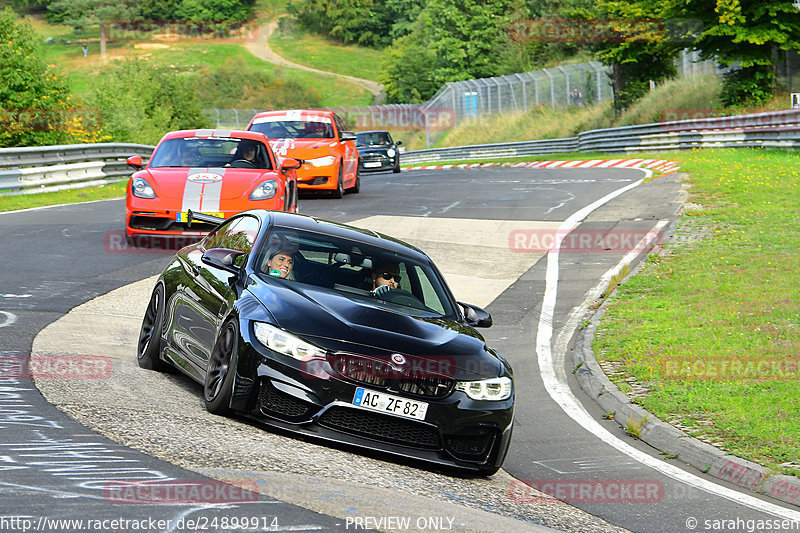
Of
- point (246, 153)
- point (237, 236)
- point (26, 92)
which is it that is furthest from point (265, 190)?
point (26, 92)

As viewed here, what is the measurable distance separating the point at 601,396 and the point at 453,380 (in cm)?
329

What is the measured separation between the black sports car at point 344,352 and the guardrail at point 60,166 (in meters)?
16.3

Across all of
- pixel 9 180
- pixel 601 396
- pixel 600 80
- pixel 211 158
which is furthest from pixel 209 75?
pixel 601 396

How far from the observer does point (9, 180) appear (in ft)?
74.0

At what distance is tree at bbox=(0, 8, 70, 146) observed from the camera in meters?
30.9

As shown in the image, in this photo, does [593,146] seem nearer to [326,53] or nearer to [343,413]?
[343,413]

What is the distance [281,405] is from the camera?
6.39m

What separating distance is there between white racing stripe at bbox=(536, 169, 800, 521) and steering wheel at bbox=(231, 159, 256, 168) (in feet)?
15.1

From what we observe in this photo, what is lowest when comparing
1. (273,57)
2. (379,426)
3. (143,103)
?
(379,426)

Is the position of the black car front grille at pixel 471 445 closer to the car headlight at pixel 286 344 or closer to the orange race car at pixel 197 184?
the car headlight at pixel 286 344

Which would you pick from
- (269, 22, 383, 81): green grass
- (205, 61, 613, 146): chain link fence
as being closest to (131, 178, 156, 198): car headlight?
(205, 61, 613, 146): chain link fence

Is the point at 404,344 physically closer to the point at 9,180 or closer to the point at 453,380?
the point at 453,380

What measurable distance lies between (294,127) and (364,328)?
17.1 metres

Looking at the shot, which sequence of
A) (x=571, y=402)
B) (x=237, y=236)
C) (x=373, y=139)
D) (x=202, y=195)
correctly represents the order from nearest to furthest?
1. (x=237, y=236)
2. (x=571, y=402)
3. (x=202, y=195)
4. (x=373, y=139)
